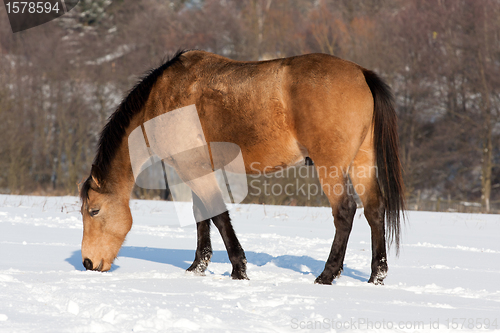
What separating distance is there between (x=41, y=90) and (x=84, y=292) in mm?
28157

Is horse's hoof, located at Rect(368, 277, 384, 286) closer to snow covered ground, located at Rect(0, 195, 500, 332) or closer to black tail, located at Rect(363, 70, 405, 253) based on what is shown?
snow covered ground, located at Rect(0, 195, 500, 332)

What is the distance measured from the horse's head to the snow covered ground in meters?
0.20

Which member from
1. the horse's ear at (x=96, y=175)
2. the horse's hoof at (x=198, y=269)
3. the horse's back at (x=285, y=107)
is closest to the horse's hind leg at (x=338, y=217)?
the horse's back at (x=285, y=107)

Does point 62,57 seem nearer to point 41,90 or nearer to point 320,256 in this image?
point 41,90

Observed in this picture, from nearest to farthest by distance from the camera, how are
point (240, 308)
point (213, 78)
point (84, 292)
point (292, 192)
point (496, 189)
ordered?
point (240, 308) < point (84, 292) < point (213, 78) < point (292, 192) < point (496, 189)

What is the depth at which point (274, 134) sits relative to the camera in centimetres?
456

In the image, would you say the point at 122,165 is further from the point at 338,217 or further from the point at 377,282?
the point at 377,282

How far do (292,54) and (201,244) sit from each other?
22.7m

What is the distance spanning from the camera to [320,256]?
5961 mm

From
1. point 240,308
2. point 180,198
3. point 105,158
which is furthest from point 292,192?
point 240,308

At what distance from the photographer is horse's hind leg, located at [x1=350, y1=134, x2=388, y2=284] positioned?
15.0 ft

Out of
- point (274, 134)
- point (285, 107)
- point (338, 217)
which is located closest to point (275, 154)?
point (274, 134)

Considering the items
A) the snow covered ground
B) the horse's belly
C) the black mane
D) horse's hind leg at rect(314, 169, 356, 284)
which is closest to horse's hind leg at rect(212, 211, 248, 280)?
the snow covered ground

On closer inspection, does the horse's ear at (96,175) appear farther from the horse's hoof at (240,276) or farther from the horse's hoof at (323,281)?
the horse's hoof at (323,281)
